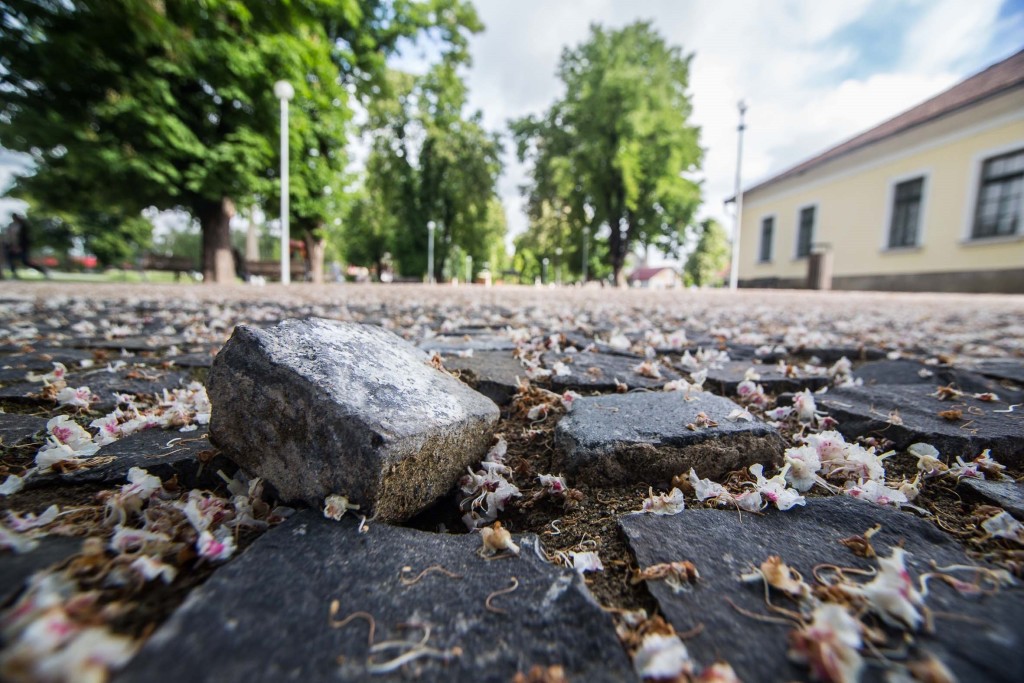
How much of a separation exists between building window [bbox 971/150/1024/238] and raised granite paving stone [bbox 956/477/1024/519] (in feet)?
63.8

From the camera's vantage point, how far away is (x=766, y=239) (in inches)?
956

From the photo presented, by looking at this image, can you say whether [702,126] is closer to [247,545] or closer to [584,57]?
[584,57]

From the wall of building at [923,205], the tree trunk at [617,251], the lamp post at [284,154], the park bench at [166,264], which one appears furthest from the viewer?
the tree trunk at [617,251]

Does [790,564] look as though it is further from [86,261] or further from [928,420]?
[86,261]

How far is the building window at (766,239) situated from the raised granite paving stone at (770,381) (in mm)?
25192

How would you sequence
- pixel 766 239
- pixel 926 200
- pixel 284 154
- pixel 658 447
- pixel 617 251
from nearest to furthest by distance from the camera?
pixel 658 447 → pixel 284 154 → pixel 926 200 → pixel 766 239 → pixel 617 251

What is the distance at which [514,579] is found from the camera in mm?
849

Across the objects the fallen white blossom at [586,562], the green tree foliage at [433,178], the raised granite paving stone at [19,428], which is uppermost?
the green tree foliage at [433,178]

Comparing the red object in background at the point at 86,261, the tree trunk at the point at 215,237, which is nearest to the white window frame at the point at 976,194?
the tree trunk at the point at 215,237

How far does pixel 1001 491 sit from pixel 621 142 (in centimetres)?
2491

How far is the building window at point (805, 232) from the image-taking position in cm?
2138

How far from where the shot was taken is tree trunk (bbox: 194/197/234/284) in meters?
12.8

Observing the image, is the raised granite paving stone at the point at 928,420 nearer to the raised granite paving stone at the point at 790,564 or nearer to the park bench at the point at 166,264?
the raised granite paving stone at the point at 790,564

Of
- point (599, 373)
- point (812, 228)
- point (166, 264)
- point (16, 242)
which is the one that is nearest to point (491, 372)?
point (599, 373)
